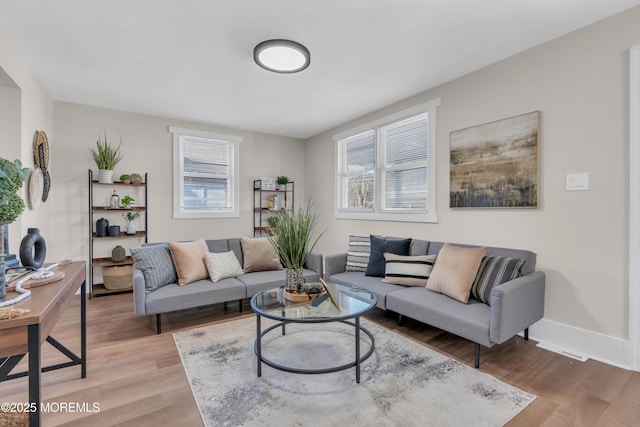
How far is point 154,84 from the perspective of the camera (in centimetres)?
335

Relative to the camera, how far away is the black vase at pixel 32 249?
1685 millimetres

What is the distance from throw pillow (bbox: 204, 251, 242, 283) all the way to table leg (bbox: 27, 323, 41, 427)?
2003mm

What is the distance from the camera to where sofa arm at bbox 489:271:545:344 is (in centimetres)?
203

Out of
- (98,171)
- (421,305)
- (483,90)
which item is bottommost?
(421,305)

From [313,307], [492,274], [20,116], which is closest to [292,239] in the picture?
[313,307]

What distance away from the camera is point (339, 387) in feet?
6.32

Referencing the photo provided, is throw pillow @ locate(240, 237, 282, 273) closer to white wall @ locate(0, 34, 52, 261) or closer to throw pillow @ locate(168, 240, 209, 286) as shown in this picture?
throw pillow @ locate(168, 240, 209, 286)

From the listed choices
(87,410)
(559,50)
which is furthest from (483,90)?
(87,410)

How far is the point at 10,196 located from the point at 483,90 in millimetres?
3517

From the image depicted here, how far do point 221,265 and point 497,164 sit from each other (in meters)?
2.87

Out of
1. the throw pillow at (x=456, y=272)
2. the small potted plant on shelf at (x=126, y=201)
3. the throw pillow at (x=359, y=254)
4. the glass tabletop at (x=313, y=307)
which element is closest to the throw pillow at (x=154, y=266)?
the glass tabletop at (x=313, y=307)

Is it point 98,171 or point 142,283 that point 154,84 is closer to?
point 98,171

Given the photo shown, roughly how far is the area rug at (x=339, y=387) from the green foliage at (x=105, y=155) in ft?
8.97

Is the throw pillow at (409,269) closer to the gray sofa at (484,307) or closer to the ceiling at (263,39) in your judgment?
the gray sofa at (484,307)
